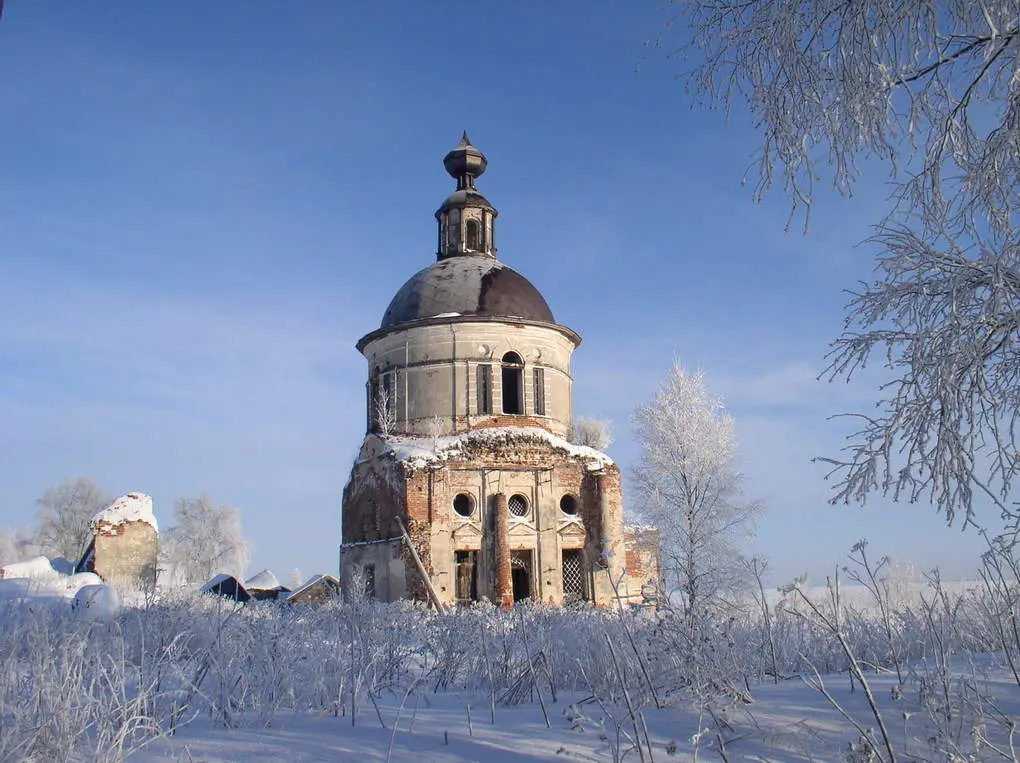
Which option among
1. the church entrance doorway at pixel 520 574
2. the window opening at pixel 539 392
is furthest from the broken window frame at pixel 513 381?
the church entrance doorway at pixel 520 574

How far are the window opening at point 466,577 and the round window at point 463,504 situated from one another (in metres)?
1.06

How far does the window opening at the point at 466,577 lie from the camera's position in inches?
810

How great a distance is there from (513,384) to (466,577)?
5.64 m

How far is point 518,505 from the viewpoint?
21719 mm

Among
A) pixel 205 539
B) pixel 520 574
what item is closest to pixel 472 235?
pixel 520 574

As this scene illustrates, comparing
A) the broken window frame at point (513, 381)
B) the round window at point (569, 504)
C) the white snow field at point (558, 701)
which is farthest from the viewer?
the broken window frame at point (513, 381)

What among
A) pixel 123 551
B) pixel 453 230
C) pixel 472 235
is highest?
pixel 453 230

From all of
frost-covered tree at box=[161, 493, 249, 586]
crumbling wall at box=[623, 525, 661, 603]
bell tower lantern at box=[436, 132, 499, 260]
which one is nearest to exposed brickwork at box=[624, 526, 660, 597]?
crumbling wall at box=[623, 525, 661, 603]

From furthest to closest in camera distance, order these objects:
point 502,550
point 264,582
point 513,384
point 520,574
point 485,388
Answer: point 264,582, point 513,384, point 485,388, point 520,574, point 502,550

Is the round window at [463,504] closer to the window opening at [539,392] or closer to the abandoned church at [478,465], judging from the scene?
the abandoned church at [478,465]

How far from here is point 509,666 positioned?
6320mm

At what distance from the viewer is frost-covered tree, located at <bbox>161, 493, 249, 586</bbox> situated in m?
51.1

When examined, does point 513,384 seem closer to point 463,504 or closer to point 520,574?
point 463,504

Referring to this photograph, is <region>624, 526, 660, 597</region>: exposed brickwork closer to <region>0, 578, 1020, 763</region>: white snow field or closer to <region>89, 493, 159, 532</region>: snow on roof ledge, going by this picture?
<region>0, 578, 1020, 763</region>: white snow field
